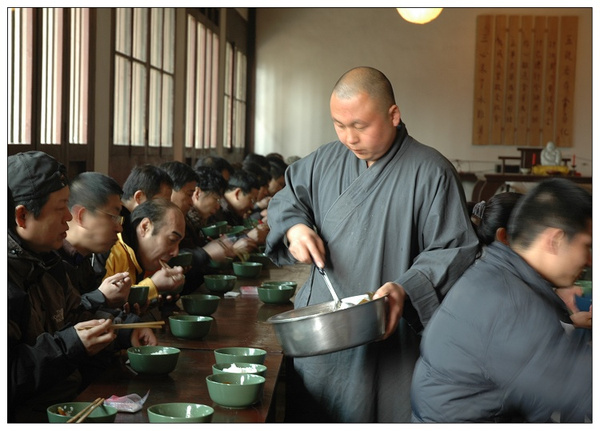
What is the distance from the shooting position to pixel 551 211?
5.72 feet

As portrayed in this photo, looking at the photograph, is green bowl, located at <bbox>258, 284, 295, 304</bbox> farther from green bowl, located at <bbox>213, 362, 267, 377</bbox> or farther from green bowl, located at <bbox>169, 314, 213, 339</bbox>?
green bowl, located at <bbox>213, 362, 267, 377</bbox>

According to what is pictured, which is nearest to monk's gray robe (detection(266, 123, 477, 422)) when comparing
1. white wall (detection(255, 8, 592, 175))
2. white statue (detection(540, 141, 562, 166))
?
white statue (detection(540, 141, 562, 166))

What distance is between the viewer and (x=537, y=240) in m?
1.78

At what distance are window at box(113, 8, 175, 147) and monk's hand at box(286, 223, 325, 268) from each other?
12.0 ft

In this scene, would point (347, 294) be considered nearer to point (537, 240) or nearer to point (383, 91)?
point (383, 91)

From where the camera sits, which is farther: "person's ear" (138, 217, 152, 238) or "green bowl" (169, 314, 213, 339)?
"person's ear" (138, 217, 152, 238)

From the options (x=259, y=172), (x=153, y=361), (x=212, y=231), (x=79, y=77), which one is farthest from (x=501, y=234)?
(x=259, y=172)

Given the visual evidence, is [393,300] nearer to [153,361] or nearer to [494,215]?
[153,361]

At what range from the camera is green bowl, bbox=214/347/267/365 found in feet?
6.95

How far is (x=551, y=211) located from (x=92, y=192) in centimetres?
158

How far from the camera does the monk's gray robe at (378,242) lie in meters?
2.30

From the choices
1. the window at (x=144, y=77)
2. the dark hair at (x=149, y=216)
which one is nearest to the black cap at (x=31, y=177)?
the dark hair at (x=149, y=216)

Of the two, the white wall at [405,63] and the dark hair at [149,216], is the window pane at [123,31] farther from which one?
the white wall at [405,63]
